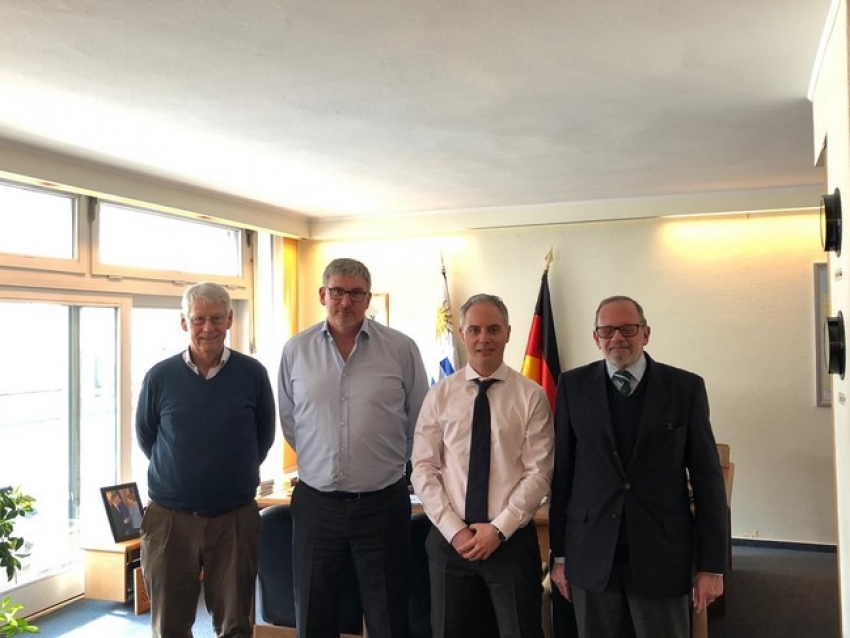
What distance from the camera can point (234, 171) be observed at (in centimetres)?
452

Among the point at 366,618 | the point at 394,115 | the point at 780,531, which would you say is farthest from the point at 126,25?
the point at 780,531

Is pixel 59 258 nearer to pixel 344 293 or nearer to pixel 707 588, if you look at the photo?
pixel 344 293

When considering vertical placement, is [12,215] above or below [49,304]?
above

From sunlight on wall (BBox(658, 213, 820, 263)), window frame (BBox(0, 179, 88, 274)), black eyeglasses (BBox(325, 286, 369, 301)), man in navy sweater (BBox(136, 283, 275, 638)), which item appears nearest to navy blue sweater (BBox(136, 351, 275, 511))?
man in navy sweater (BBox(136, 283, 275, 638))

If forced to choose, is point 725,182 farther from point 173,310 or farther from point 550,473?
point 173,310

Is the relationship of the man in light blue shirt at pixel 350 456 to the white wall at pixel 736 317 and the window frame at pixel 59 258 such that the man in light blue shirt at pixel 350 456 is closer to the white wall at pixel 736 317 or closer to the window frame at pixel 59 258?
the window frame at pixel 59 258

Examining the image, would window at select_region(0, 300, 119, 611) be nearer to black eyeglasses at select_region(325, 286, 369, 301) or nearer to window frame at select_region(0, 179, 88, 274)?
window frame at select_region(0, 179, 88, 274)

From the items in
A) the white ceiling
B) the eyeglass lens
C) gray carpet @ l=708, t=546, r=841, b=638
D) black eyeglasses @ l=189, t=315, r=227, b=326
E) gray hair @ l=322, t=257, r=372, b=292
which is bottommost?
gray carpet @ l=708, t=546, r=841, b=638

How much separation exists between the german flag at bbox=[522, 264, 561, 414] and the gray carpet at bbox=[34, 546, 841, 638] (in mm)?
1901

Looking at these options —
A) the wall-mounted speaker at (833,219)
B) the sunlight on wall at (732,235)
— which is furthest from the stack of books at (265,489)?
the sunlight on wall at (732,235)

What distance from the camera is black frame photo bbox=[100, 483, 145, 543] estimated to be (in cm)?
432

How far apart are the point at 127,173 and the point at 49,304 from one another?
94 cm

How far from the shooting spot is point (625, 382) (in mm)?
2082

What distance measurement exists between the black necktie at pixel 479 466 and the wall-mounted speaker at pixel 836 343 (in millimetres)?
1143
